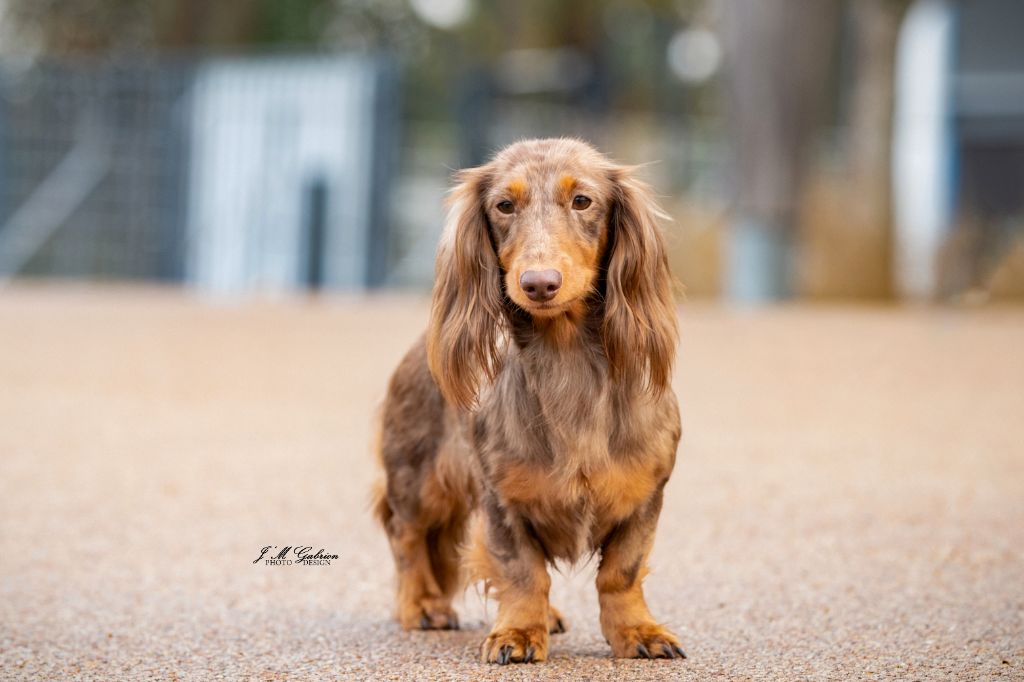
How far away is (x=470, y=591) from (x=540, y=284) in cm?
181

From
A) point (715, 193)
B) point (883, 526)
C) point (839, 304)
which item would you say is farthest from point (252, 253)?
point (883, 526)

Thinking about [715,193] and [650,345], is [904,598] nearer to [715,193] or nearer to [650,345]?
[650,345]

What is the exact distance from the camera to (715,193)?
55.4ft

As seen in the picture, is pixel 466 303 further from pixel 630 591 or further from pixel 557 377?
pixel 630 591

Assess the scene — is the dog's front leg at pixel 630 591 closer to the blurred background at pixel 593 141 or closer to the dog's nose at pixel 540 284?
the dog's nose at pixel 540 284

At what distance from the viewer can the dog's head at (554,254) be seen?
322 centimetres

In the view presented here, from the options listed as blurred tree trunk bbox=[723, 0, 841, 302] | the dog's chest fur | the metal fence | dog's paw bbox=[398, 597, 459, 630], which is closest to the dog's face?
the dog's chest fur

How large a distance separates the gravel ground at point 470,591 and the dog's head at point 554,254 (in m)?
0.70

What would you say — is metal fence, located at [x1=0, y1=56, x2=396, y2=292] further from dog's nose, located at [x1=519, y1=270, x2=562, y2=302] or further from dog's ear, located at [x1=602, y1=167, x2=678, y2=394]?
dog's nose, located at [x1=519, y1=270, x2=562, y2=302]

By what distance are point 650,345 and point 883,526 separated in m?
2.20

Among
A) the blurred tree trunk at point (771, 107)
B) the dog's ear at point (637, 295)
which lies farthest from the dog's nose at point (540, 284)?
the blurred tree trunk at point (771, 107)

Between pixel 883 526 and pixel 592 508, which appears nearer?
pixel 592 508
